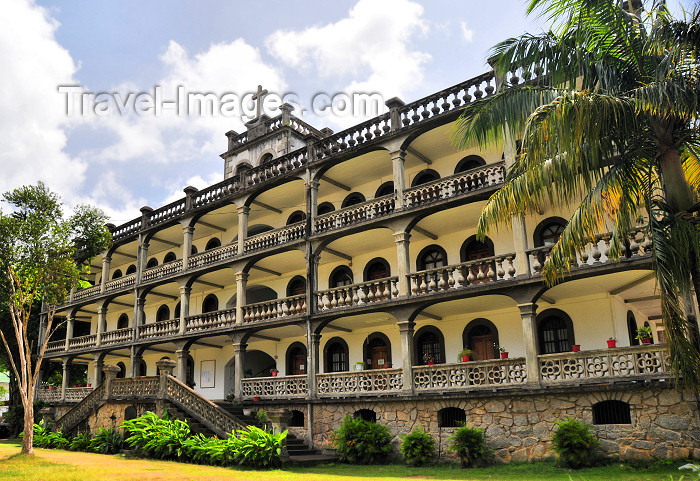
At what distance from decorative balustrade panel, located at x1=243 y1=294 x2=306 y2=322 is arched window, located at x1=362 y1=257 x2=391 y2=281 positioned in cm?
266

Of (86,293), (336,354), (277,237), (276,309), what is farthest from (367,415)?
(86,293)

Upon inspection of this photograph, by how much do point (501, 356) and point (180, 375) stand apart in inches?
548

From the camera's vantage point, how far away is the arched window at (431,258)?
68.3ft

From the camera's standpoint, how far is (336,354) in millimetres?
23547

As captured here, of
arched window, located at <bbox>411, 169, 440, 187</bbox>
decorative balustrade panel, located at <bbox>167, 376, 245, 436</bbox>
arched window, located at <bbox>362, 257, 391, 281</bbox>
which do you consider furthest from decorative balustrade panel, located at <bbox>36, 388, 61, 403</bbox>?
arched window, located at <bbox>411, 169, 440, 187</bbox>

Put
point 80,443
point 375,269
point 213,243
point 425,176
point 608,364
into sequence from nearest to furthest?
1. point 608,364
2. point 425,176
3. point 80,443
4. point 375,269
5. point 213,243

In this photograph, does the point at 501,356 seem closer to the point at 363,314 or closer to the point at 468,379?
the point at 468,379

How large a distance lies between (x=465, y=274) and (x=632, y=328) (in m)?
5.34

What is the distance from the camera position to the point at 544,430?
15094 millimetres

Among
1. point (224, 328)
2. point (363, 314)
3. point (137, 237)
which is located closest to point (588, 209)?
point (363, 314)

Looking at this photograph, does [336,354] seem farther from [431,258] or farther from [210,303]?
[210,303]

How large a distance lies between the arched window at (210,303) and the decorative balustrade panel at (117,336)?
3646mm

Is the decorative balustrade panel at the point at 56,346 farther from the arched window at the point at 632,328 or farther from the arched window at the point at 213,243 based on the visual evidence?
the arched window at the point at 632,328

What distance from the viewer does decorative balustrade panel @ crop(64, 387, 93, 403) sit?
29.6 metres
